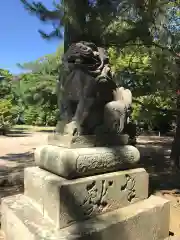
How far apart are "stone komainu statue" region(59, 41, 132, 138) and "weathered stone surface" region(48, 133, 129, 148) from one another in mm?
65

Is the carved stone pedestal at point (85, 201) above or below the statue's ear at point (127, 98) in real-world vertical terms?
below

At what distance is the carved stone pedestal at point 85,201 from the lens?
189 cm

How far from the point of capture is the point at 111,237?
1.96 metres

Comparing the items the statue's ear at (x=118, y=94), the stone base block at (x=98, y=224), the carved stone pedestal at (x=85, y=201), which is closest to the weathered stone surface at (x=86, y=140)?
the carved stone pedestal at (x=85, y=201)

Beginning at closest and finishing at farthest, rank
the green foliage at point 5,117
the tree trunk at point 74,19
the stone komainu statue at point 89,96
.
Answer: the stone komainu statue at point 89,96 → the tree trunk at point 74,19 → the green foliage at point 5,117

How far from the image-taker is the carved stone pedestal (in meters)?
1.89

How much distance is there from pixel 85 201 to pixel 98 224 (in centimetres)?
21

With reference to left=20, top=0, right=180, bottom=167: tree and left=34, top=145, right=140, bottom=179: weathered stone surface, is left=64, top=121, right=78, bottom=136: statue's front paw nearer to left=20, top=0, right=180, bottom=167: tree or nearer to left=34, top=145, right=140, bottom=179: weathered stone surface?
left=34, top=145, right=140, bottom=179: weathered stone surface

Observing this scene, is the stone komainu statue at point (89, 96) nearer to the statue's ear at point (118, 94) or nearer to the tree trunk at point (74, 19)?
the statue's ear at point (118, 94)

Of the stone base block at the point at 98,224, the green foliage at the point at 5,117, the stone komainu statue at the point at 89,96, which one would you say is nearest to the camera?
the stone base block at the point at 98,224

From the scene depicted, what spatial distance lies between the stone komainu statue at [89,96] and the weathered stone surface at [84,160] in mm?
213

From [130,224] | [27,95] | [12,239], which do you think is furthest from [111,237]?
[27,95]

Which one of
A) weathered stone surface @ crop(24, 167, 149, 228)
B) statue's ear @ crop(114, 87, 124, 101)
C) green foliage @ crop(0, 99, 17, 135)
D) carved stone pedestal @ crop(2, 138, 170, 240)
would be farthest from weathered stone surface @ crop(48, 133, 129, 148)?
green foliage @ crop(0, 99, 17, 135)

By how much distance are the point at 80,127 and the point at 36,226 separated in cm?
90
